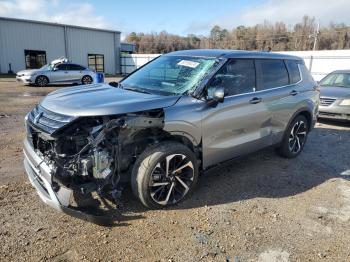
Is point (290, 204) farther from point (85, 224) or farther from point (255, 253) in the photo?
point (85, 224)

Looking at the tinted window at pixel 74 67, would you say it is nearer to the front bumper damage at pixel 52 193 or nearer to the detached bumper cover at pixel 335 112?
the detached bumper cover at pixel 335 112

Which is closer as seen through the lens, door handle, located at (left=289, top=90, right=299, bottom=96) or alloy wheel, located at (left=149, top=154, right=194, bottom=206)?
alloy wheel, located at (left=149, top=154, right=194, bottom=206)

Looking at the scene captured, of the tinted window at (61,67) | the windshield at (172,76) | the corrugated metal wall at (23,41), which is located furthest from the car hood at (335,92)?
the corrugated metal wall at (23,41)

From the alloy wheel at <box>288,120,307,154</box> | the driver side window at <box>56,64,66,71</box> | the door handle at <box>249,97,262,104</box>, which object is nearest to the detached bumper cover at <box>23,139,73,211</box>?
the door handle at <box>249,97,262,104</box>

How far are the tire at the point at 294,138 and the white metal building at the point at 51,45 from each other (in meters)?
27.2

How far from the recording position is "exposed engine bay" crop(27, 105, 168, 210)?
3.46 meters

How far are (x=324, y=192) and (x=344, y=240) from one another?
1.27 m

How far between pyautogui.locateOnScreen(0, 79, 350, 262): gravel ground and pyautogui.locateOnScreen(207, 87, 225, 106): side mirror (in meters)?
1.28

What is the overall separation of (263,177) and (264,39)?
5672cm

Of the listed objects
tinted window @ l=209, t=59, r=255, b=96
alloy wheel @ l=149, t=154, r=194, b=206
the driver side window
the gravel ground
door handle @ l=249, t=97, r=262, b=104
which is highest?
tinted window @ l=209, t=59, r=255, b=96

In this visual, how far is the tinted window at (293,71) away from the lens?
19.1 ft

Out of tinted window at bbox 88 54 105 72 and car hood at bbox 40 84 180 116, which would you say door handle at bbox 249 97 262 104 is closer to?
car hood at bbox 40 84 180 116

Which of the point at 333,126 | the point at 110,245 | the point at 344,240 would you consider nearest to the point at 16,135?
the point at 110,245

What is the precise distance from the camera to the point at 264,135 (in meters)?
5.19
